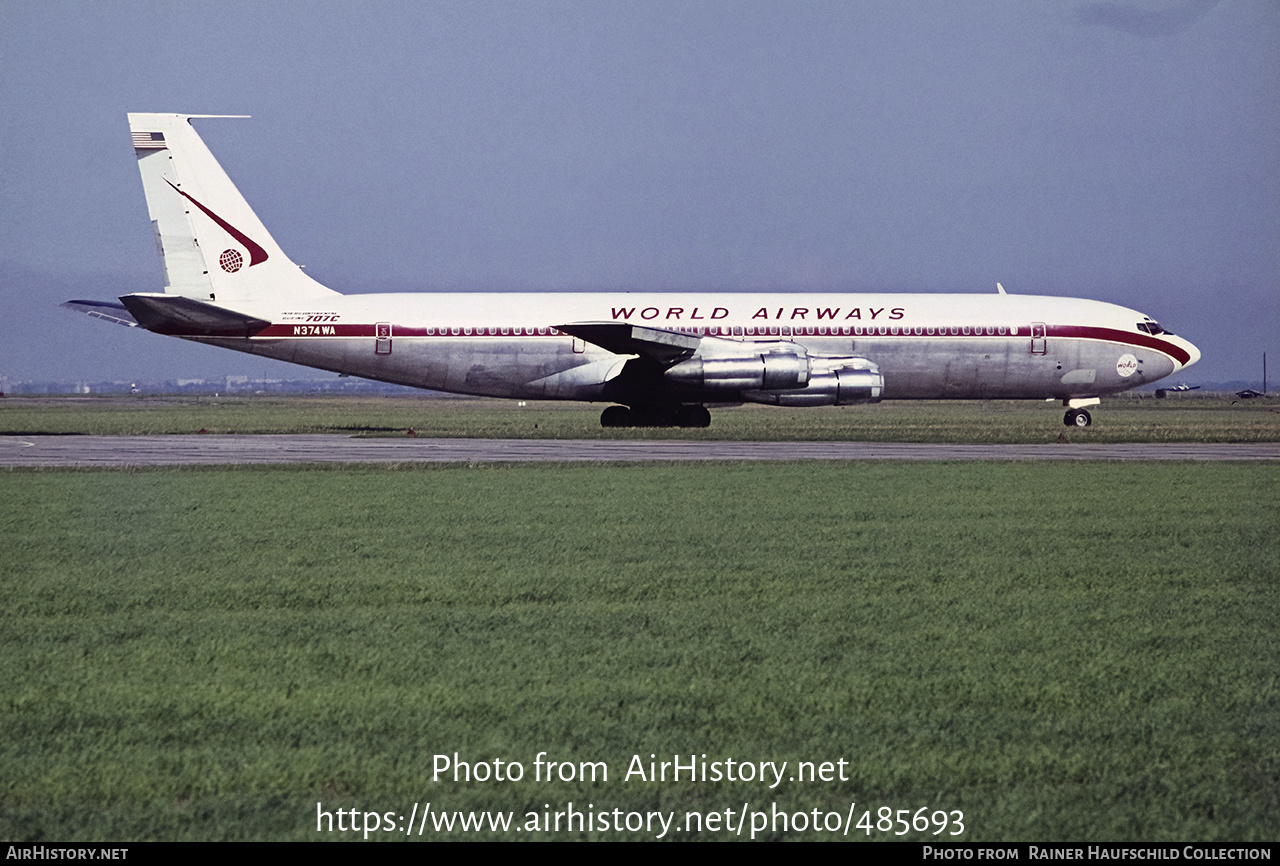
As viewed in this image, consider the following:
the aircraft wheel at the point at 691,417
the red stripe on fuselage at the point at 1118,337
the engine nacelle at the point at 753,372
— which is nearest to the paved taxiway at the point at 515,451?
the engine nacelle at the point at 753,372

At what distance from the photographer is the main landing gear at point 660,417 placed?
127 ft

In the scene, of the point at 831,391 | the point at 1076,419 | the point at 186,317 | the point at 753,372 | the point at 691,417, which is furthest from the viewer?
the point at 1076,419

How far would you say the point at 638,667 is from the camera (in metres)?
7.67

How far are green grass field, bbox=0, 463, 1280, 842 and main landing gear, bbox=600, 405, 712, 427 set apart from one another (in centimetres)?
2303

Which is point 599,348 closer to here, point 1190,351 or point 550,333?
point 550,333

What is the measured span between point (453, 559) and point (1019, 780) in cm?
765

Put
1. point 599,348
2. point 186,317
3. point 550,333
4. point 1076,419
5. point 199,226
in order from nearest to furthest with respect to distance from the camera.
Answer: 1. point 186,317
2. point 199,226
3. point 550,333
4. point 599,348
5. point 1076,419

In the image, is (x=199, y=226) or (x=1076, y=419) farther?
(x=1076, y=419)

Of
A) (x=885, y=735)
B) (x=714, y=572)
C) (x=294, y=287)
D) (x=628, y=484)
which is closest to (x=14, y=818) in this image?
(x=885, y=735)

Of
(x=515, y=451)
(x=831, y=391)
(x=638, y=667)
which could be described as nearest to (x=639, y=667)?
(x=638, y=667)

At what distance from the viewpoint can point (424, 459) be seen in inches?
1052

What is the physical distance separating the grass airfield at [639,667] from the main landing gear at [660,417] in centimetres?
2292

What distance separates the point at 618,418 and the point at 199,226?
1400 cm

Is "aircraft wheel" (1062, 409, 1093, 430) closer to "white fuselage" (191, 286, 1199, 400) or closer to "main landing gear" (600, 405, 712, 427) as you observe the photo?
"white fuselage" (191, 286, 1199, 400)
